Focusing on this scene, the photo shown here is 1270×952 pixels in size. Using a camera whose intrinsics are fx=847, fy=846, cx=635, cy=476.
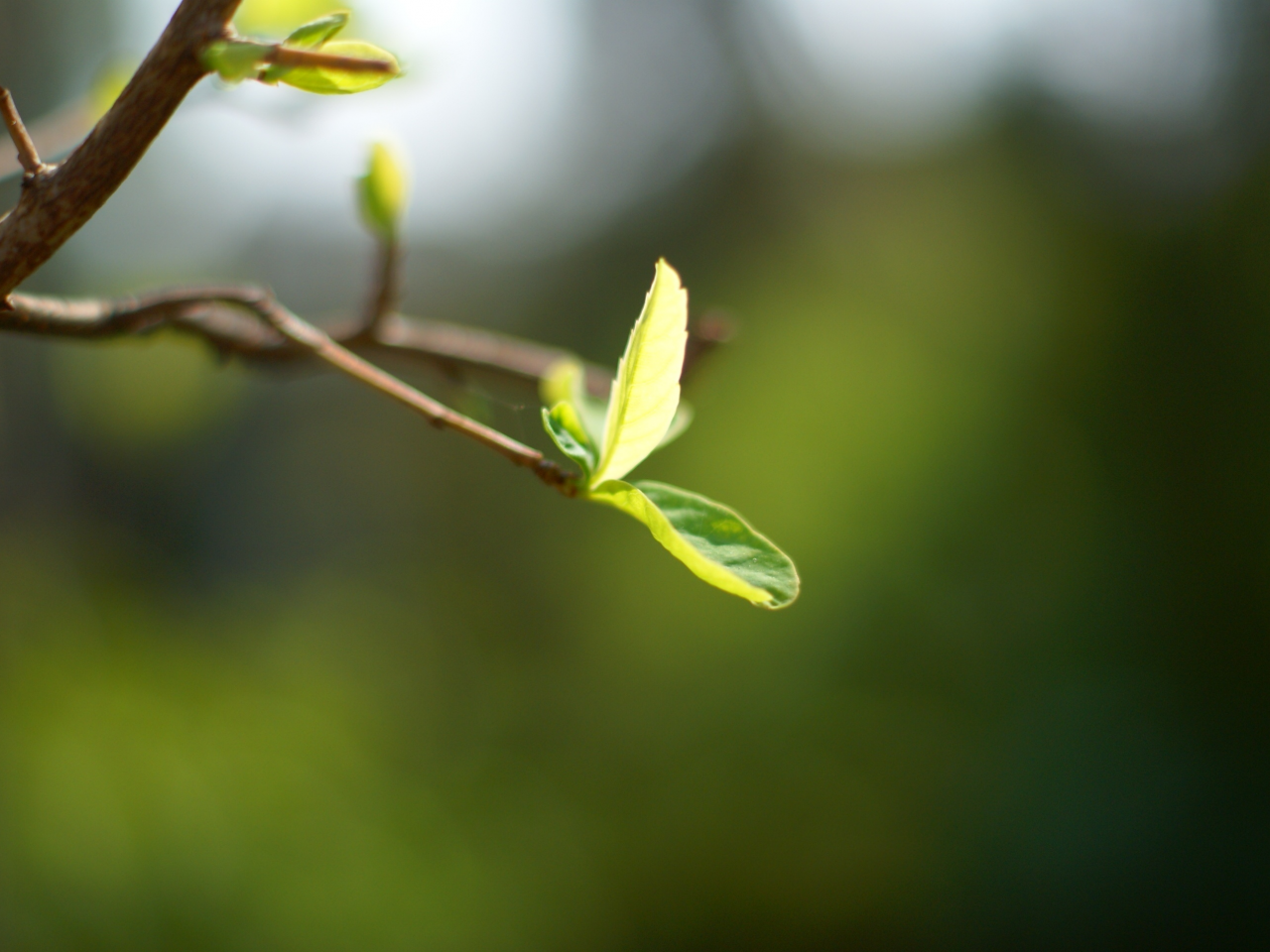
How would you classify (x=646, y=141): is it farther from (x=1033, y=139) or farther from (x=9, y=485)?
(x=9, y=485)

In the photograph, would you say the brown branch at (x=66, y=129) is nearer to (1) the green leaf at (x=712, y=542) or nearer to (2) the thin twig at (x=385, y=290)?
(2) the thin twig at (x=385, y=290)

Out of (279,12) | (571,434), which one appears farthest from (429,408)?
(279,12)

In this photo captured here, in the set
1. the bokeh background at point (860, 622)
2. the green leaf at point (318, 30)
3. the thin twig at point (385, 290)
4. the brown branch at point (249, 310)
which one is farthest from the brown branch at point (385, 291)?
the bokeh background at point (860, 622)

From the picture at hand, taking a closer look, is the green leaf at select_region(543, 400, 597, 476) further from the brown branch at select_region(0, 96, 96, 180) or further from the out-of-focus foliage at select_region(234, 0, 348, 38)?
the brown branch at select_region(0, 96, 96, 180)

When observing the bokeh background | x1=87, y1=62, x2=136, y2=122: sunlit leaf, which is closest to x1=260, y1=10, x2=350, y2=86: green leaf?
x1=87, y1=62, x2=136, y2=122: sunlit leaf

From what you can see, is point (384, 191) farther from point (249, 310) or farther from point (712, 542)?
point (712, 542)

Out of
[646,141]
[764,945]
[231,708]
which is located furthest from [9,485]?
[646,141]
